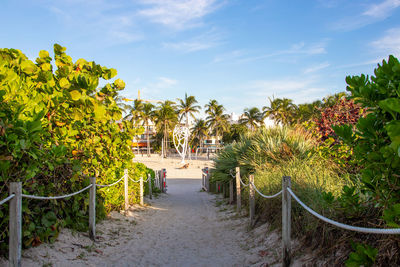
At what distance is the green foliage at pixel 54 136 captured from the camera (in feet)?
12.6

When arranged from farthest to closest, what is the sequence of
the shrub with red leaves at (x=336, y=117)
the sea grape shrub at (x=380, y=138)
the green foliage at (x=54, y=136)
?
the shrub with red leaves at (x=336, y=117)
the green foliage at (x=54, y=136)
the sea grape shrub at (x=380, y=138)

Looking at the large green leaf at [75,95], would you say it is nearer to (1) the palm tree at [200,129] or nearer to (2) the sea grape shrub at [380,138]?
(2) the sea grape shrub at [380,138]

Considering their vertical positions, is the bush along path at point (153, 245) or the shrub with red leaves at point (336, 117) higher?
the shrub with red leaves at point (336, 117)

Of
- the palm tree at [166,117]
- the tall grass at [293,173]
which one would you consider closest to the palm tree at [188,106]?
the palm tree at [166,117]

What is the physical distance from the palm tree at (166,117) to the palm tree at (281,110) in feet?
63.3

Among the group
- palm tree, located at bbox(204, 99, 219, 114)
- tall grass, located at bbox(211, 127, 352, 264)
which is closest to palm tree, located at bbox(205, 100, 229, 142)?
palm tree, located at bbox(204, 99, 219, 114)

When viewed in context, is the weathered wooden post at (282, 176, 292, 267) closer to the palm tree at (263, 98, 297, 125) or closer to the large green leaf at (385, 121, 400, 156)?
the large green leaf at (385, 121, 400, 156)

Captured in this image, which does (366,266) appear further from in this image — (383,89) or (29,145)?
(29,145)

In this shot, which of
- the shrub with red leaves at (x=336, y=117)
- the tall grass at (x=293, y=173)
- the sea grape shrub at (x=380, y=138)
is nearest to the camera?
the sea grape shrub at (x=380, y=138)

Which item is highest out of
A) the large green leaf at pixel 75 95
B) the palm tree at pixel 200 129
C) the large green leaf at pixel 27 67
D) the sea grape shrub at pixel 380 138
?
the palm tree at pixel 200 129

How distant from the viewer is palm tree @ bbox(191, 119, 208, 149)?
67.9 meters

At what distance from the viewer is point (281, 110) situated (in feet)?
209

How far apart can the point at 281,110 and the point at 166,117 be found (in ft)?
78.0

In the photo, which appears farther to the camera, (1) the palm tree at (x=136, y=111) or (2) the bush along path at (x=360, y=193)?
(1) the palm tree at (x=136, y=111)
